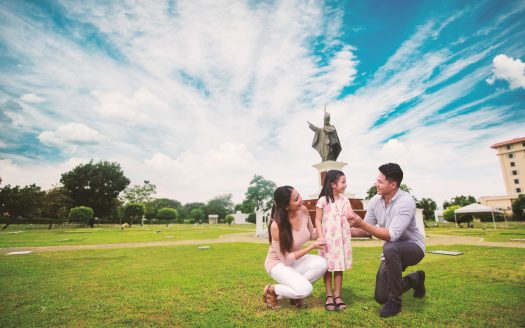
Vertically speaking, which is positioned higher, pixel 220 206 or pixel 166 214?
pixel 220 206

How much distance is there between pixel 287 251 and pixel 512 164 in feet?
269

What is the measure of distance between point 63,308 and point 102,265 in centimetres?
406

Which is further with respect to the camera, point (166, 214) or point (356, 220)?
point (166, 214)

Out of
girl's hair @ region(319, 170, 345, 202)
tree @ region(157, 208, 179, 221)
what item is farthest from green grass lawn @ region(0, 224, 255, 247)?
tree @ region(157, 208, 179, 221)

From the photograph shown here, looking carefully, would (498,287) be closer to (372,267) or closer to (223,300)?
(372,267)

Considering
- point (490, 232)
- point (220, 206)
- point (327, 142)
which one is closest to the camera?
point (327, 142)

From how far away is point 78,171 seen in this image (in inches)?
1676

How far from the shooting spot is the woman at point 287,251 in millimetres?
3436

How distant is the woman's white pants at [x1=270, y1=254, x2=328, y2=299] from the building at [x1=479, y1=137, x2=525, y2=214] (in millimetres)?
72402

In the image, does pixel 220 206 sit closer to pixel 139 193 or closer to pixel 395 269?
Result: pixel 139 193

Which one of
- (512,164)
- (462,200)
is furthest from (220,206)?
(512,164)

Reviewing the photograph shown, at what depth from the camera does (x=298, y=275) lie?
3373mm

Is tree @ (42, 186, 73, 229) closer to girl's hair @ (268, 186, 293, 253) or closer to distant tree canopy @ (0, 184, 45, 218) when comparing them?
distant tree canopy @ (0, 184, 45, 218)

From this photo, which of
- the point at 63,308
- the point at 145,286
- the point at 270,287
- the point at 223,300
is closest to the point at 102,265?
the point at 145,286
